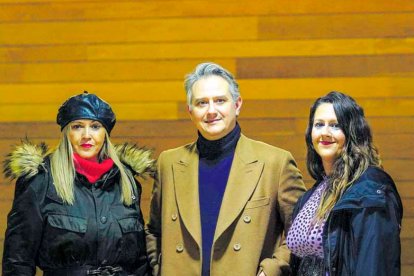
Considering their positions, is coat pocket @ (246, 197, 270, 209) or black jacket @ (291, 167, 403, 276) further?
coat pocket @ (246, 197, 270, 209)

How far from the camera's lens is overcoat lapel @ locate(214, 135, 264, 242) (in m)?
3.79

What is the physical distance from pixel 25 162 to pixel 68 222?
1.00 ft

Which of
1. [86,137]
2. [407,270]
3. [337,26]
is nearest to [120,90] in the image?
[337,26]

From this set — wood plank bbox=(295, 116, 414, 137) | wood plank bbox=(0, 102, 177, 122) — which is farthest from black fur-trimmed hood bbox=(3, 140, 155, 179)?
wood plank bbox=(295, 116, 414, 137)

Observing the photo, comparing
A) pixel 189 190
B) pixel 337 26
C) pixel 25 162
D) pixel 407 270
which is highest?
pixel 337 26

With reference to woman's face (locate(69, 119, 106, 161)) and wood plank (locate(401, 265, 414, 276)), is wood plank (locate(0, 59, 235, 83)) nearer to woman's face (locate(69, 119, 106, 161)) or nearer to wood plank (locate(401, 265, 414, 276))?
woman's face (locate(69, 119, 106, 161))

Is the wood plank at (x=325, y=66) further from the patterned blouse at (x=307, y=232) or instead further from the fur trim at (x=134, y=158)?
the patterned blouse at (x=307, y=232)

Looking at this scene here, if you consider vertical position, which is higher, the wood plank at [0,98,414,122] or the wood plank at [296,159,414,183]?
the wood plank at [0,98,414,122]

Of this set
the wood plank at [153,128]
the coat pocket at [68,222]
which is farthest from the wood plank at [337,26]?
the coat pocket at [68,222]

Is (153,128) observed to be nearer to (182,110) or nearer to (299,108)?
(182,110)

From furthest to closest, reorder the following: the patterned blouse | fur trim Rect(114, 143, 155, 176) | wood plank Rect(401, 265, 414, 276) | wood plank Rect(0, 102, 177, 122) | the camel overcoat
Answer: wood plank Rect(0, 102, 177, 122)
wood plank Rect(401, 265, 414, 276)
fur trim Rect(114, 143, 155, 176)
the camel overcoat
the patterned blouse

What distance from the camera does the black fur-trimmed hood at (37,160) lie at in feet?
12.7

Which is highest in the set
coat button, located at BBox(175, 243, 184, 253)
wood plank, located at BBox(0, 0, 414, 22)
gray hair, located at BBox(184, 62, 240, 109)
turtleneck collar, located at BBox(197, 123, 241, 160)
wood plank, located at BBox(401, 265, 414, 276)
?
wood plank, located at BBox(0, 0, 414, 22)

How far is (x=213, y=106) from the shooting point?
3.81 m
